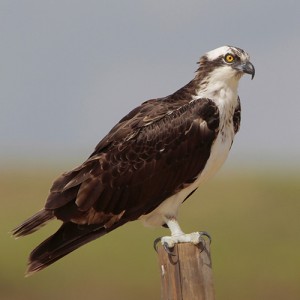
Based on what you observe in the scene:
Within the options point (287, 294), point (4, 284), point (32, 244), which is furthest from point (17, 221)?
point (287, 294)

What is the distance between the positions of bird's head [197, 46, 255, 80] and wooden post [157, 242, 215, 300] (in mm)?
2208

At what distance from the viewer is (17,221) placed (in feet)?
121

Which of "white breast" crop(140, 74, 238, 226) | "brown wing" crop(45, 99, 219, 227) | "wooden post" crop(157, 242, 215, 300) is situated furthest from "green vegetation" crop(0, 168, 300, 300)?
"wooden post" crop(157, 242, 215, 300)

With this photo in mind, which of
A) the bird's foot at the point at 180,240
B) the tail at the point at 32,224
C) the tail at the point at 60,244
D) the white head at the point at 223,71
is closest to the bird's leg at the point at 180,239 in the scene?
the bird's foot at the point at 180,240

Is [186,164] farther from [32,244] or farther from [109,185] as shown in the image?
[32,244]

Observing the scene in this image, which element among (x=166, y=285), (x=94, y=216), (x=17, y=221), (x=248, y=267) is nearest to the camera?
(x=166, y=285)

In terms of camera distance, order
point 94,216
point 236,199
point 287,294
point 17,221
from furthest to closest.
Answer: point 236,199 < point 17,221 < point 287,294 < point 94,216

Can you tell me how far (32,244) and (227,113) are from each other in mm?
17339

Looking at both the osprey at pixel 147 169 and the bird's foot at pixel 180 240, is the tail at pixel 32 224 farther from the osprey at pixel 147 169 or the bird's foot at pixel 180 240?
the bird's foot at pixel 180 240

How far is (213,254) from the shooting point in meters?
31.8

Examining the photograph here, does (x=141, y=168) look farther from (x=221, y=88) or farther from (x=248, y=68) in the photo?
(x=248, y=68)

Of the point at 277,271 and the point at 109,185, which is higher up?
the point at 277,271

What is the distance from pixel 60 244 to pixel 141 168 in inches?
46.0

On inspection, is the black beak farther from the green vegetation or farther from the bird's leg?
the green vegetation
